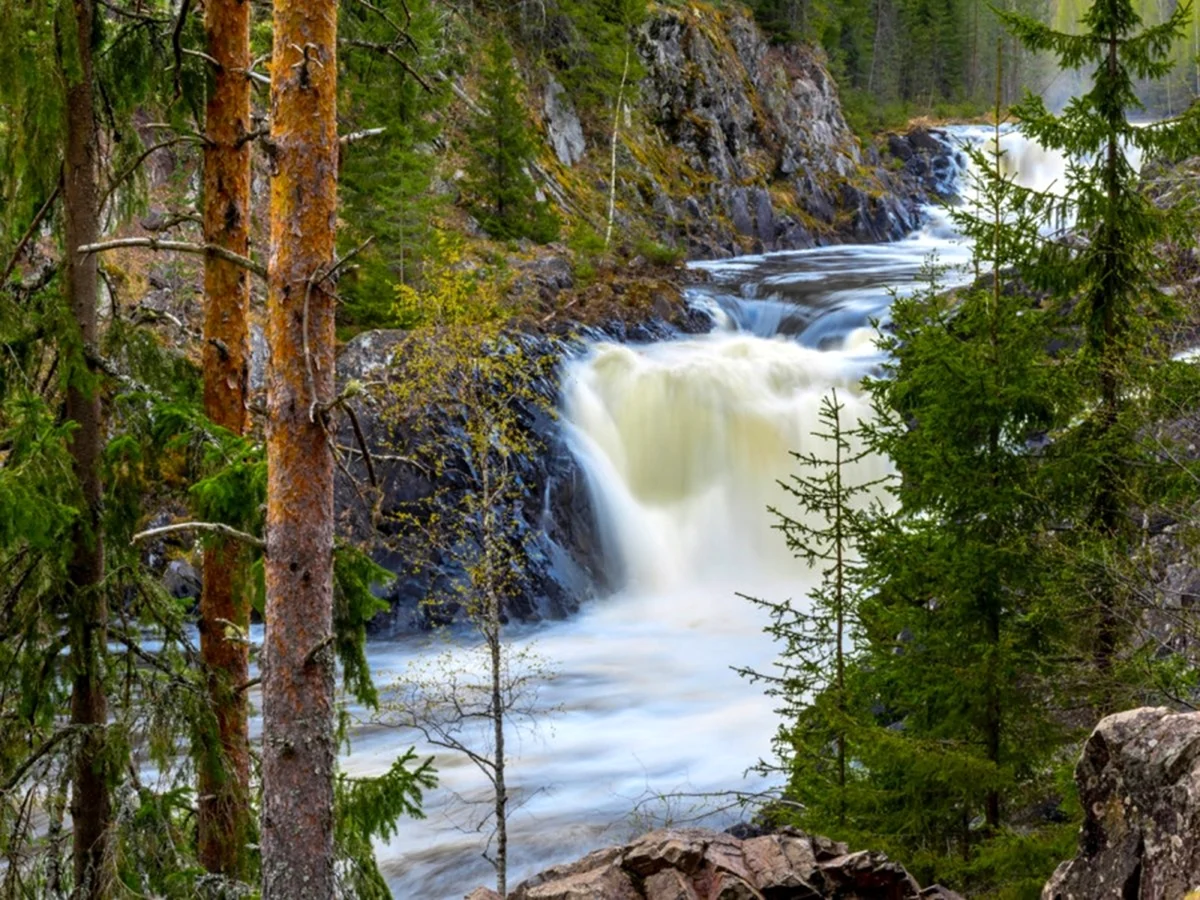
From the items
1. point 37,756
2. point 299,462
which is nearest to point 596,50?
point 299,462

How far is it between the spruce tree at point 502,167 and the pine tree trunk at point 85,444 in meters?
18.9

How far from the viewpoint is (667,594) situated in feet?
59.5

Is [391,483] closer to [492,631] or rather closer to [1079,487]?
[492,631]

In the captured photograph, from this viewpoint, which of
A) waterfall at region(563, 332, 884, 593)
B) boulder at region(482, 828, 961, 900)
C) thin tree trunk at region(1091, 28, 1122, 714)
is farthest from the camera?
waterfall at region(563, 332, 884, 593)

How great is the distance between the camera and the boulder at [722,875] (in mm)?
4887

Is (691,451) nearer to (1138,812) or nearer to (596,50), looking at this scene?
(1138,812)

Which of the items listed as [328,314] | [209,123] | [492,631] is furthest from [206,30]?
[492,631]

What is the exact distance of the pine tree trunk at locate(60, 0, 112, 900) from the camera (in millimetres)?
4664

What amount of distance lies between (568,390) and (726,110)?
25.2 meters

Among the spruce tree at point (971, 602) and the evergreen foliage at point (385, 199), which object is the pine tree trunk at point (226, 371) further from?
the evergreen foliage at point (385, 199)

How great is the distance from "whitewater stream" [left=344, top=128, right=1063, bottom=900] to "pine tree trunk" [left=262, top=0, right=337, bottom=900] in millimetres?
6084

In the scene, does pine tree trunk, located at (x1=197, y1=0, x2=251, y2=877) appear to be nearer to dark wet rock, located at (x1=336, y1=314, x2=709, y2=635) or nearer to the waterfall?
dark wet rock, located at (x1=336, y1=314, x2=709, y2=635)

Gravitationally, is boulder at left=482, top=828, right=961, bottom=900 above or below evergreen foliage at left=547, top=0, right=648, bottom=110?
below

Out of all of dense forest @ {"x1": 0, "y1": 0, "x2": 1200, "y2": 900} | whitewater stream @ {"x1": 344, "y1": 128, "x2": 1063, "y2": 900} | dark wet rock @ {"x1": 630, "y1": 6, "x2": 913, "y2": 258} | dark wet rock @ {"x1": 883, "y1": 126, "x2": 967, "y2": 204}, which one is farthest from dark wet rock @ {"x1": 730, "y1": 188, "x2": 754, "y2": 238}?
dense forest @ {"x1": 0, "y1": 0, "x2": 1200, "y2": 900}
